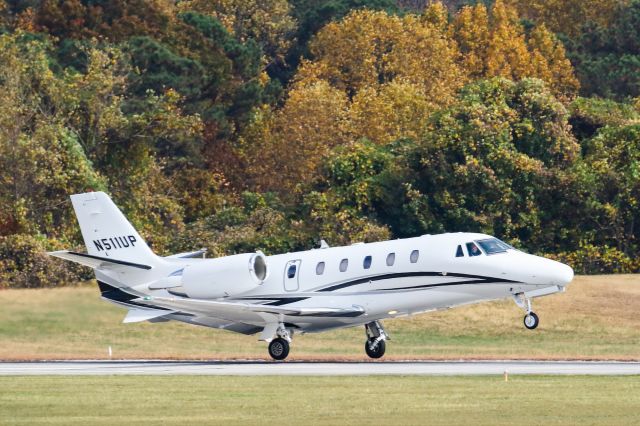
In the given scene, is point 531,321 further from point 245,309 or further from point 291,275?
point 245,309

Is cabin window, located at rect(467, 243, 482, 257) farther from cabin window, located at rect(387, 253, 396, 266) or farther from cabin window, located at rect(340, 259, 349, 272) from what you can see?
cabin window, located at rect(340, 259, 349, 272)

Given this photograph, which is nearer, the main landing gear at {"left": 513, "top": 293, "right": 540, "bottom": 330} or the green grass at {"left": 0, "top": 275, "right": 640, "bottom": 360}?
the main landing gear at {"left": 513, "top": 293, "right": 540, "bottom": 330}

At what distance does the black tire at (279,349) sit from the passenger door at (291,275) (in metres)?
1.42

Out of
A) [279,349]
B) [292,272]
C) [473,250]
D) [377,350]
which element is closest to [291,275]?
[292,272]

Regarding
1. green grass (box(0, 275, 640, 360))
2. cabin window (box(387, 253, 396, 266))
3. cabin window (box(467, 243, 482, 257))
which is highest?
cabin window (box(467, 243, 482, 257))

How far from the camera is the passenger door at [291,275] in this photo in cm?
3919

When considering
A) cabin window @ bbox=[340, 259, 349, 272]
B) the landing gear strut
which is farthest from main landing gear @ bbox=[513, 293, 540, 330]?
cabin window @ bbox=[340, 259, 349, 272]

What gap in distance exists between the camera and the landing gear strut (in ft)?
128

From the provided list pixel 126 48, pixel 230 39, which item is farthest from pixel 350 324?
pixel 230 39

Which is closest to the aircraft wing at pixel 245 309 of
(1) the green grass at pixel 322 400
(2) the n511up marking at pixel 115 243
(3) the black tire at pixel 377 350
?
(3) the black tire at pixel 377 350

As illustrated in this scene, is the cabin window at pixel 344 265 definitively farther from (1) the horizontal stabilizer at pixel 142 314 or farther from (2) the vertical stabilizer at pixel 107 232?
(2) the vertical stabilizer at pixel 107 232

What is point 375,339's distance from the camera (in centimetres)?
3912

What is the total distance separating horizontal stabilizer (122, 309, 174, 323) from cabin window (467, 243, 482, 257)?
26.9ft

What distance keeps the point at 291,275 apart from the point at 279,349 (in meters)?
1.97
